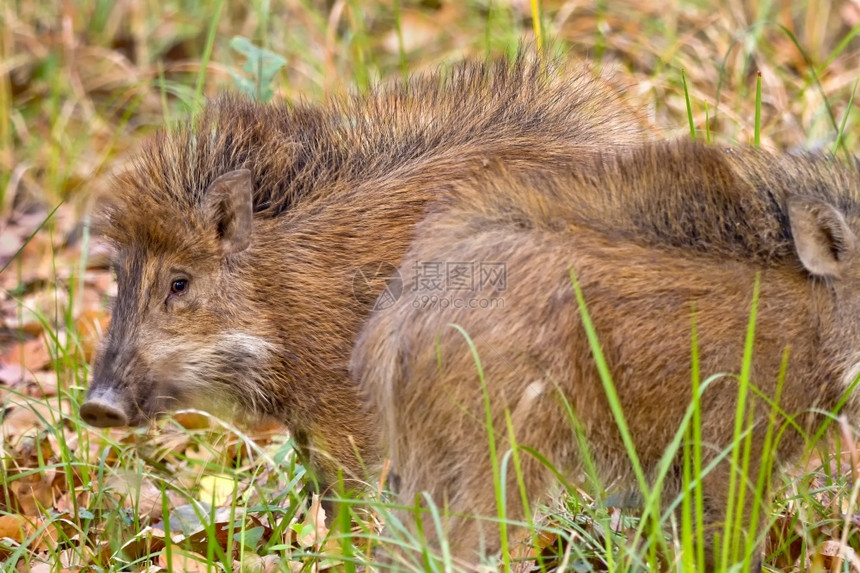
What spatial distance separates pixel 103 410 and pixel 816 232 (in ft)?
7.98

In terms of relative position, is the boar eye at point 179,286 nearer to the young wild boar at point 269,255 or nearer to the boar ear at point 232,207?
the young wild boar at point 269,255

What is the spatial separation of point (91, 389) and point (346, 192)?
115cm

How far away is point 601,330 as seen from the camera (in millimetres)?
3240

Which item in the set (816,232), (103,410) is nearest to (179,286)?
(103,410)

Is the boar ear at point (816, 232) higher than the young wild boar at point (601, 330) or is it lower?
higher

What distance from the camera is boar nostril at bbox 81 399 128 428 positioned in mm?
4156

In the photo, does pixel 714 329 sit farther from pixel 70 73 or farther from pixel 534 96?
pixel 70 73

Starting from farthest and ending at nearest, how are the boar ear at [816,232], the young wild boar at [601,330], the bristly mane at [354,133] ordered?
the bristly mane at [354,133] < the boar ear at [816,232] < the young wild boar at [601,330]

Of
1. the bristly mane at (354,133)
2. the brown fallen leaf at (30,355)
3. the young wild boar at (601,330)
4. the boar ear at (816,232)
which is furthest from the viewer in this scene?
the brown fallen leaf at (30,355)

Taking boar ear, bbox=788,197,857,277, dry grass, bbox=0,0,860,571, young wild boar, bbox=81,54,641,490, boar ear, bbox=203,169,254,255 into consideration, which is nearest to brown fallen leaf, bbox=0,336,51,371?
dry grass, bbox=0,0,860,571

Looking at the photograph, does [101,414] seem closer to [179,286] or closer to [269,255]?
[179,286]

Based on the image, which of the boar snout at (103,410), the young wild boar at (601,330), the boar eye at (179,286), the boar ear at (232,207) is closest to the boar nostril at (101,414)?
the boar snout at (103,410)

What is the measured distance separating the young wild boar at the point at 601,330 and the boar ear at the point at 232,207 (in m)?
1.07

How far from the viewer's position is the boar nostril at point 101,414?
416 centimetres
